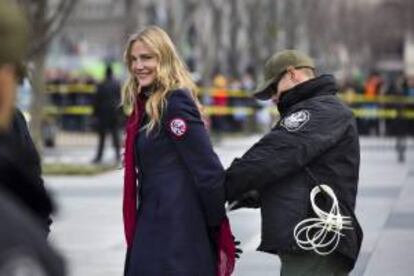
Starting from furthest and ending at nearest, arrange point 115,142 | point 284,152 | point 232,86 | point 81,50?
1. point 81,50
2. point 232,86
3. point 115,142
4. point 284,152

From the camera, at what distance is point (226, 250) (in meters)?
5.51

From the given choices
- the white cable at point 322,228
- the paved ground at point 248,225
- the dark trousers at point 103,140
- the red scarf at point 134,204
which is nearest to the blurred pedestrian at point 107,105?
the dark trousers at point 103,140

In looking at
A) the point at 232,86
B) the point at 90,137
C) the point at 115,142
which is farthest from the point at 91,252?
the point at 232,86

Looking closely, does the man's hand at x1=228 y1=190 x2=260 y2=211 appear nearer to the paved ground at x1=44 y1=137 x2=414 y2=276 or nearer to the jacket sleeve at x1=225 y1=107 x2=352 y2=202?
the jacket sleeve at x1=225 y1=107 x2=352 y2=202

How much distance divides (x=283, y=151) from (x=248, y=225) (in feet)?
28.0

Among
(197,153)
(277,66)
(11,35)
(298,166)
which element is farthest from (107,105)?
(11,35)

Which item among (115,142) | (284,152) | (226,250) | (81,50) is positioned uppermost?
(284,152)

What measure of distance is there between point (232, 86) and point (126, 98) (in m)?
30.8

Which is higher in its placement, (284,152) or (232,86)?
(284,152)

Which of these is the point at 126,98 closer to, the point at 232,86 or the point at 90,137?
the point at 90,137

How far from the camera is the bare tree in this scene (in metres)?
21.1

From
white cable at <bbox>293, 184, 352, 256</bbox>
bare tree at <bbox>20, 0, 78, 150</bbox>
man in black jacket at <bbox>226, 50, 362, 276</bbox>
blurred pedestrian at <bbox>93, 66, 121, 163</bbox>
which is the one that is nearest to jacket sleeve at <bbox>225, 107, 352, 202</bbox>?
man in black jacket at <bbox>226, 50, 362, 276</bbox>

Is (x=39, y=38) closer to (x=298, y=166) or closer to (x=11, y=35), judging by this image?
(x=298, y=166)

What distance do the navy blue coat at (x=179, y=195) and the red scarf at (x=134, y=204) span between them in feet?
0.22
